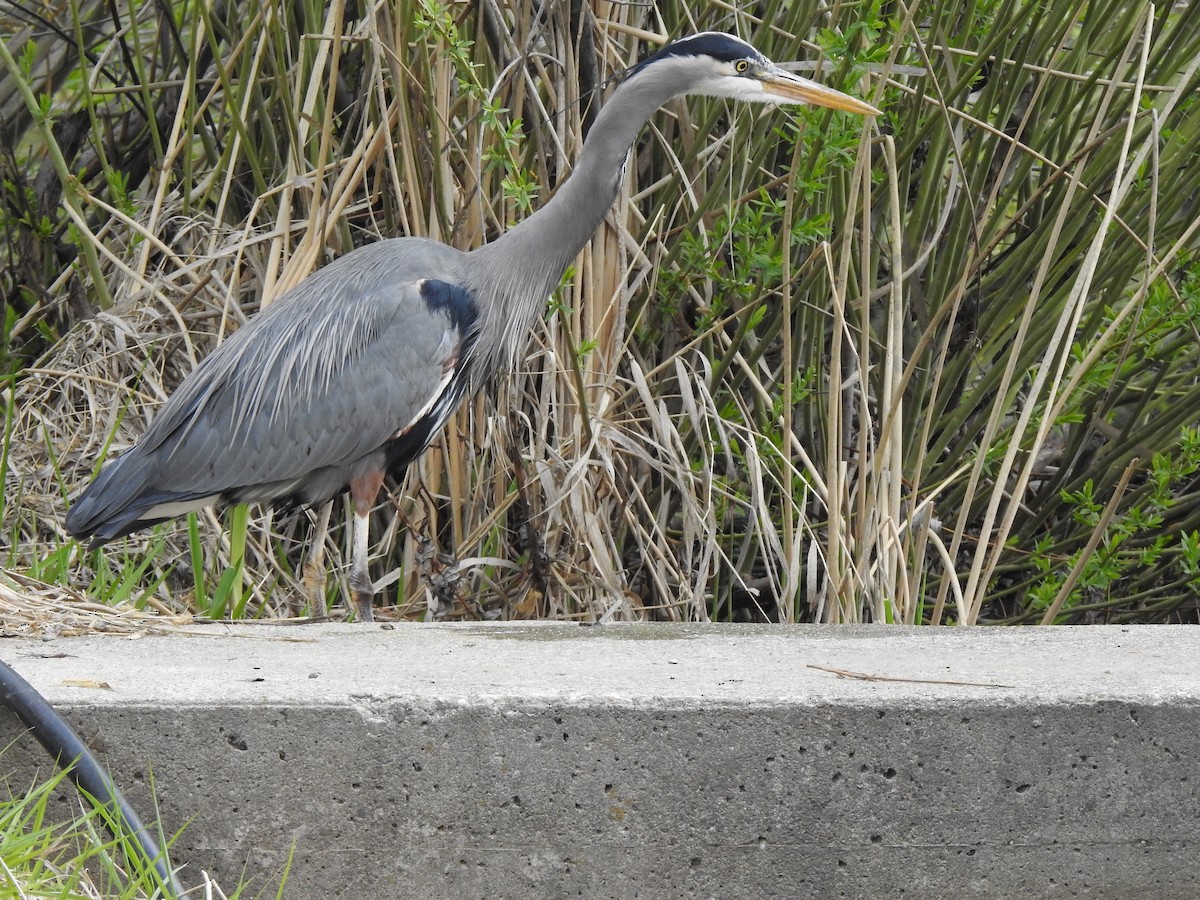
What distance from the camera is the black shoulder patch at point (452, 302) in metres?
3.21

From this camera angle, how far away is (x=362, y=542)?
3.14 metres

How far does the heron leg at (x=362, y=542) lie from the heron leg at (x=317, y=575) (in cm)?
11

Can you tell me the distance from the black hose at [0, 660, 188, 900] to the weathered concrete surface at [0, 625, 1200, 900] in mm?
59

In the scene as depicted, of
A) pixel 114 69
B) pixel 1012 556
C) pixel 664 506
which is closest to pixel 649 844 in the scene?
pixel 664 506

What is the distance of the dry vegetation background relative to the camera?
3.17 m

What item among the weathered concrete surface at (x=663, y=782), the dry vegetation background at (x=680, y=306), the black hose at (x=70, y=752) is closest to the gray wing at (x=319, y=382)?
the dry vegetation background at (x=680, y=306)

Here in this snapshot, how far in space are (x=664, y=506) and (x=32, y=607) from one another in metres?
1.59

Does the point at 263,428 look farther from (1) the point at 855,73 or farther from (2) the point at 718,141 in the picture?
(1) the point at 855,73

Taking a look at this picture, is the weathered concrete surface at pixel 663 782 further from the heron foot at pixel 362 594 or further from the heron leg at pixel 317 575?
the heron leg at pixel 317 575

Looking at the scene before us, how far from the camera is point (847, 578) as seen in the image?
2.76 metres

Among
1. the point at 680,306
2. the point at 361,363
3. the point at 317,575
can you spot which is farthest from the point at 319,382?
the point at 680,306

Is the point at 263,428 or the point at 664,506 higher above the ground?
the point at 263,428

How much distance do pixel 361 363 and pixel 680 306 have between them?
0.86m

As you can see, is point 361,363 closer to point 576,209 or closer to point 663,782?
point 576,209
